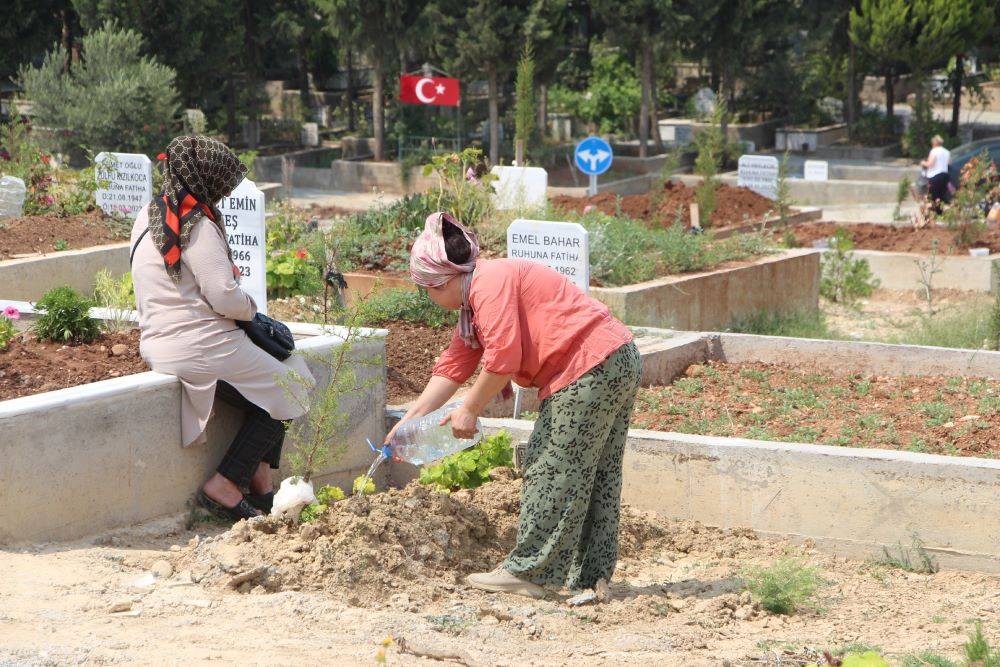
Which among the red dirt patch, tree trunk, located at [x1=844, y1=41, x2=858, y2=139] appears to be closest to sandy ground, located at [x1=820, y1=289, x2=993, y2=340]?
the red dirt patch

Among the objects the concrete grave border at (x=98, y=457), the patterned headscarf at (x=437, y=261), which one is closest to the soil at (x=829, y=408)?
the concrete grave border at (x=98, y=457)

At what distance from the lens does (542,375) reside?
475cm

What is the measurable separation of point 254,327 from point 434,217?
130cm

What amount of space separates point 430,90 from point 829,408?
19.4m

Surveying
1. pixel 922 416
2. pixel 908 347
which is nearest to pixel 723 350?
pixel 908 347

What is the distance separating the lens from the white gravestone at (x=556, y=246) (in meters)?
7.46

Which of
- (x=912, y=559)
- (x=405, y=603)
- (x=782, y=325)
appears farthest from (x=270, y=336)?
(x=782, y=325)

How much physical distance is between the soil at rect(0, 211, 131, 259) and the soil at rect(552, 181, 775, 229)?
5182 millimetres

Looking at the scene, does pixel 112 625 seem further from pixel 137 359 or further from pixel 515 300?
pixel 137 359

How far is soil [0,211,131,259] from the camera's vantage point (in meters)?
10.4

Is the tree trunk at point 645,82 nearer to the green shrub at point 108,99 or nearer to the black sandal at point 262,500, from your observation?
the green shrub at point 108,99

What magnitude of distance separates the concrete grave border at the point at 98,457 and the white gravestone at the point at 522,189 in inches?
244

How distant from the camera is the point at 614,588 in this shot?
17.2 ft

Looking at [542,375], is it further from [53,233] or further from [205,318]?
[53,233]
